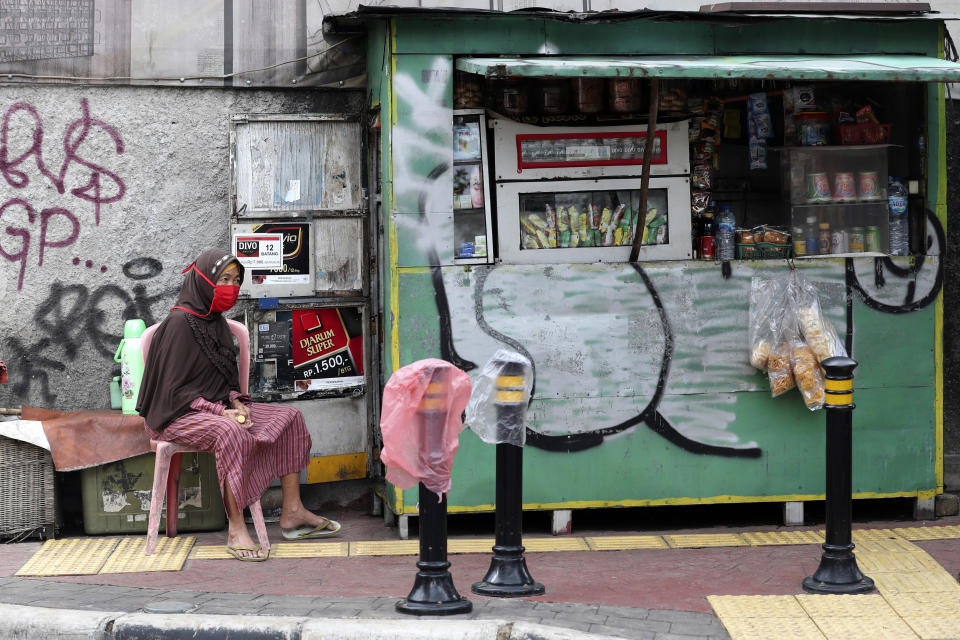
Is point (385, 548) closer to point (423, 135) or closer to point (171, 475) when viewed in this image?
point (171, 475)

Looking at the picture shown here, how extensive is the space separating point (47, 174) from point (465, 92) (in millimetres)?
2553

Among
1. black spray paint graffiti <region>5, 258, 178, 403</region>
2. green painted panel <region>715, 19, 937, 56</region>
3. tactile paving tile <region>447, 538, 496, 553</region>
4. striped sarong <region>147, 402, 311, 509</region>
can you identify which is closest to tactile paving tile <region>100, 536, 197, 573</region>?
striped sarong <region>147, 402, 311, 509</region>

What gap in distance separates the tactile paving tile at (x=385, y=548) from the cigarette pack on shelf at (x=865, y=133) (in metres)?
3.46

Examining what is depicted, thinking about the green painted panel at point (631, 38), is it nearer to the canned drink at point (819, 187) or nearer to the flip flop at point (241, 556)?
the canned drink at point (819, 187)

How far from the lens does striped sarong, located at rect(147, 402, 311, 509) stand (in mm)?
6035

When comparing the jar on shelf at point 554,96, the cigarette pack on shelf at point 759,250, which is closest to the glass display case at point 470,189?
the jar on shelf at point 554,96

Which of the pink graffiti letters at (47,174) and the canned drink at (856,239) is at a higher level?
the pink graffiti letters at (47,174)

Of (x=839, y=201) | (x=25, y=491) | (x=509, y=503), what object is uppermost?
(x=839, y=201)

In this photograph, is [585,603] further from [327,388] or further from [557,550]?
[327,388]

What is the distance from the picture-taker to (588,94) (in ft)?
21.9

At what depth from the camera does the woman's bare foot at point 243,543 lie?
239 inches

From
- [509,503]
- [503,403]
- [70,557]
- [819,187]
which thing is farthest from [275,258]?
[819,187]

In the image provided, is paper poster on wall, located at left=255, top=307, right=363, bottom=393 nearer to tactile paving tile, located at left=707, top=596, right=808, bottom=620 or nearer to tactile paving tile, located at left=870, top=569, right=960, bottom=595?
tactile paving tile, located at left=707, top=596, right=808, bottom=620

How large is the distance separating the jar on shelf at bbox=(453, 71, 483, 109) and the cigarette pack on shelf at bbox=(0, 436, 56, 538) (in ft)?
9.89
